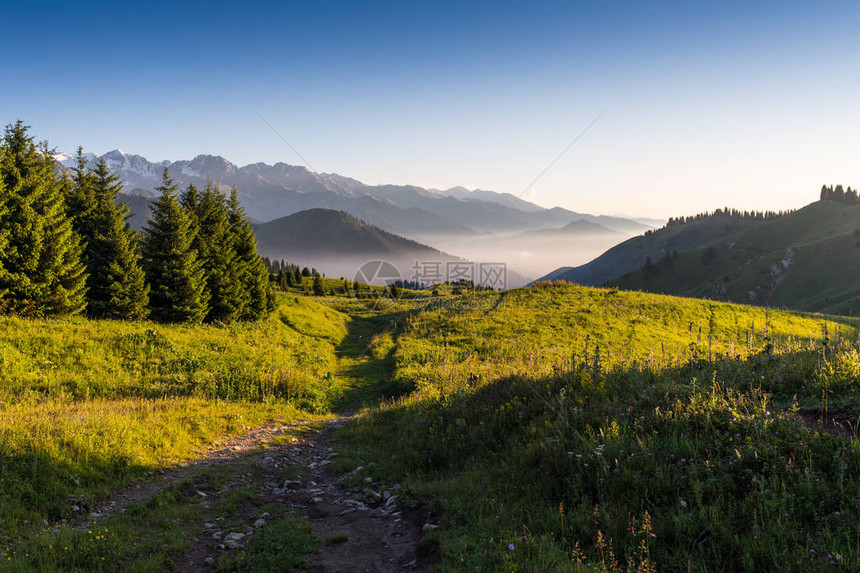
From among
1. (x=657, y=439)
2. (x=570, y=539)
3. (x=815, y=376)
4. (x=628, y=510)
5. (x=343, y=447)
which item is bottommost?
(x=343, y=447)

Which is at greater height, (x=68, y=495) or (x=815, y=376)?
(x=815, y=376)

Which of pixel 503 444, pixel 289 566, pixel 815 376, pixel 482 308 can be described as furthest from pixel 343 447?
pixel 482 308

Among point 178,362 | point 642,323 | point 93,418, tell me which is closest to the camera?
point 93,418

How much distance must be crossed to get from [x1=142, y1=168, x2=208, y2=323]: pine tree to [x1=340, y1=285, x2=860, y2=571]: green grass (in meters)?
23.2

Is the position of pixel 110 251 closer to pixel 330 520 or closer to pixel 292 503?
pixel 292 503

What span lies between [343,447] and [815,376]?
11.0m

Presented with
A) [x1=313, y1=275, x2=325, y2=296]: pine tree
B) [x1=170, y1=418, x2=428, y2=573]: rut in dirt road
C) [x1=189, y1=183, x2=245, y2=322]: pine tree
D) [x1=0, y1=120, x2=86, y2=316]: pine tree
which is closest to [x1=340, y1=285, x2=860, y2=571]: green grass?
[x1=170, y1=418, x2=428, y2=573]: rut in dirt road

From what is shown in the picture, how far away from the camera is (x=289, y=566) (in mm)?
5309

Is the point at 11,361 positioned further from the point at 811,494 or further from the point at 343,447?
the point at 811,494

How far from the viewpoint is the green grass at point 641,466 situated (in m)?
4.34

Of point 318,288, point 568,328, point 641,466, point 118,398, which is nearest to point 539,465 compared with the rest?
point 641,466

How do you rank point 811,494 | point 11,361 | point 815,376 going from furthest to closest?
point 11,361 → point 815,376 → point 811,494

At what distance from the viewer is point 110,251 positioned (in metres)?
26.4

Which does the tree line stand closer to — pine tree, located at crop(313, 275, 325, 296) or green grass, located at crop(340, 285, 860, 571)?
green grass, located at crop(340, 285, 860, 571)
